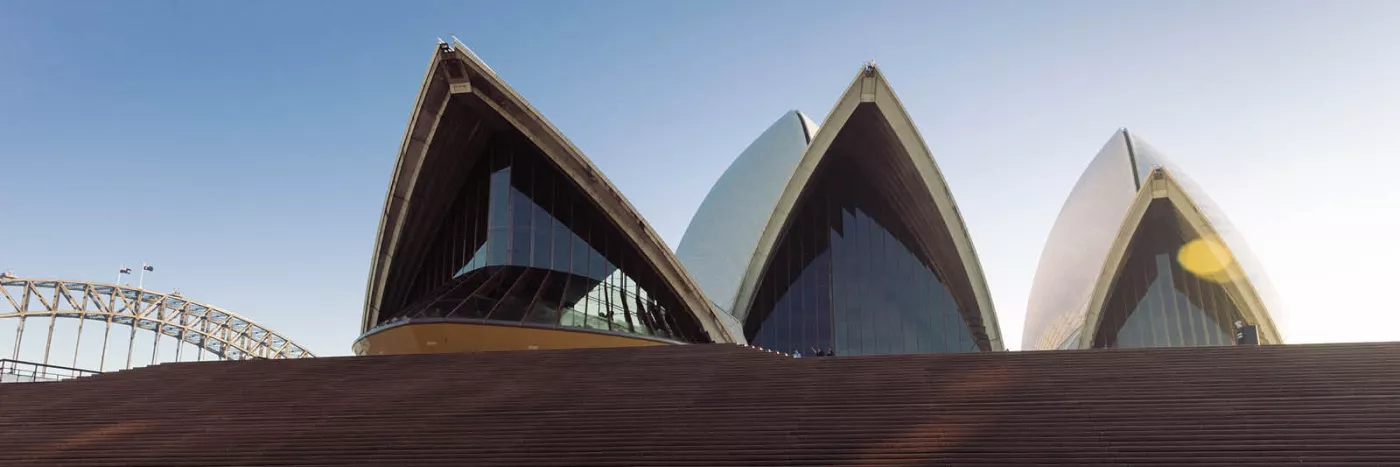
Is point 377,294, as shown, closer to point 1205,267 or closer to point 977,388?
point 977,388

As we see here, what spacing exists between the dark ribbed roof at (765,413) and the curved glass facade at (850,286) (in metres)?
11.6

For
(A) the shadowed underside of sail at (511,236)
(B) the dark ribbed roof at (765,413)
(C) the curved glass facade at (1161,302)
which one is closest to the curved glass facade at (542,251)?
(A) the shadowed underside of sail at (511,236)

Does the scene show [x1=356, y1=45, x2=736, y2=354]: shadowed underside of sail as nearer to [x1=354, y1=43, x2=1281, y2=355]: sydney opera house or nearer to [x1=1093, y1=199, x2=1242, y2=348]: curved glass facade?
[x1=354, y1=43, x2=1281, y2=355]: sydney opera house

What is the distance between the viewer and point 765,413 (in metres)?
9.49

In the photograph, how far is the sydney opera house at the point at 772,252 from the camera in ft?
62.4

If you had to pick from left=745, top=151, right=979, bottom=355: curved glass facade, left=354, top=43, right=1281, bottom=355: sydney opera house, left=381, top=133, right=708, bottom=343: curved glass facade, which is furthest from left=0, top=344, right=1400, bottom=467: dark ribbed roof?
left=745, top=151, right=979, bottom=355: curved glass facade

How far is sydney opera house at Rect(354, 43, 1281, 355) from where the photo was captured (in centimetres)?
1903

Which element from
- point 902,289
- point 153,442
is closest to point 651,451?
point 153,442

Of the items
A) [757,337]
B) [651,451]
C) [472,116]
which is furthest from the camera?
[757,337]

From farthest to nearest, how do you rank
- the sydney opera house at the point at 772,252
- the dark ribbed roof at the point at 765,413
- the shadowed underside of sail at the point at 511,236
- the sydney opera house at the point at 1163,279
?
the sydney opera house at the point at 1163,279, the sydney opera house at the point at 772,252, the shadowed underside of sail at the point at 511,236, the dark ribbed roof at the point at 765,413

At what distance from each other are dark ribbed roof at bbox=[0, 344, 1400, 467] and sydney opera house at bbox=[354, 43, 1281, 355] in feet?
20.2

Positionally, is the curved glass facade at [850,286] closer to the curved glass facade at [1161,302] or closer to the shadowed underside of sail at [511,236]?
the shadowed underside of sail at [511,236]

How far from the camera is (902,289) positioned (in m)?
24.1

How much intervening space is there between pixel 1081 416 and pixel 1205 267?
1974 cm
